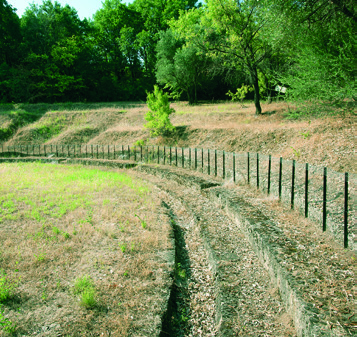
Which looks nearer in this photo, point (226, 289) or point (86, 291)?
point (86, 291)

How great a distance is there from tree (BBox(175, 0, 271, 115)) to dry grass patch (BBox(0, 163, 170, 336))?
13.9m

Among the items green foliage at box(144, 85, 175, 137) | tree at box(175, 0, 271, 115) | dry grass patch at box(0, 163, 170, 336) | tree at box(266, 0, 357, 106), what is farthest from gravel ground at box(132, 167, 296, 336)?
tree at box(175, 0, 271, 115)

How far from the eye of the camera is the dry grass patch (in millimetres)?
3648

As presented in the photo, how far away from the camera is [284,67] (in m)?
22.0

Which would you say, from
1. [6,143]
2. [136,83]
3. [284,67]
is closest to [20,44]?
[136,83]

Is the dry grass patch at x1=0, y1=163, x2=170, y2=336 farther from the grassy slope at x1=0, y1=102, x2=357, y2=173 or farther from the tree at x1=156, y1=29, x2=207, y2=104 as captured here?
the tree at x1=156, y1=29, x2=207, y2=104

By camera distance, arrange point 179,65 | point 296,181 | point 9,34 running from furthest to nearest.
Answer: point 9,34 < point 179,65 < point 296,181

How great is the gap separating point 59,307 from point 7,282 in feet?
3.86

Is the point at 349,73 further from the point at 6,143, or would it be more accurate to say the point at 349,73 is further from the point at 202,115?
the point at 6,143

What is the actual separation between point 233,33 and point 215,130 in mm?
6718

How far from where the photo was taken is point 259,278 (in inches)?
179

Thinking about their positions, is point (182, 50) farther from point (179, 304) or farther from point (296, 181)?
point (179, 304)

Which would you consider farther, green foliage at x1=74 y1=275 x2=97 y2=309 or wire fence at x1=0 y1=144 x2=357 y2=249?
wire fence at x1=0 y1=144 x2=357 y2=249

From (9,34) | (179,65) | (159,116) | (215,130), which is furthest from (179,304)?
(9,34)
